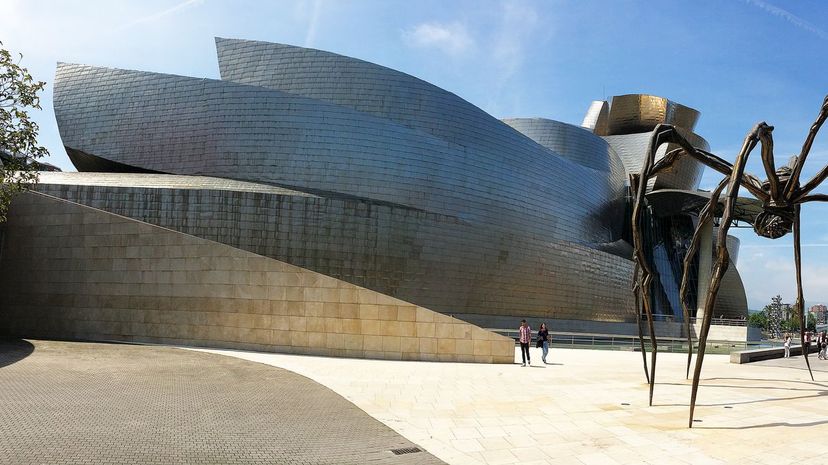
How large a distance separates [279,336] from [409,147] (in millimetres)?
16796

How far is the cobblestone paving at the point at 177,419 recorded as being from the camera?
5.16 m

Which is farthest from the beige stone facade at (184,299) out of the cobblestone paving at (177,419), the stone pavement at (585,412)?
the cobblestone paving at (177,419)

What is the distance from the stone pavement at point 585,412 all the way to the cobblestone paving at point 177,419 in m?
0.65

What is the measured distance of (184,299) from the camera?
16203mm

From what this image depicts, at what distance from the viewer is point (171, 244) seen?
645 inches

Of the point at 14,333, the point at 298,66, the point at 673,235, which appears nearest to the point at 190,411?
the point at 14,333

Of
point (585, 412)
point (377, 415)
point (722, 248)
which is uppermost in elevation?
point (722, 248)

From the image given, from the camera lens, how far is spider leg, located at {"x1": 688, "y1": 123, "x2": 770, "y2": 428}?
19.8 feet

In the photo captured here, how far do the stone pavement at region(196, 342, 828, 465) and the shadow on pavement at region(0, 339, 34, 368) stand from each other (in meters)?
5.10

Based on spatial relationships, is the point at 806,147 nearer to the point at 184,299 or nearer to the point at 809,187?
the point at 809,187

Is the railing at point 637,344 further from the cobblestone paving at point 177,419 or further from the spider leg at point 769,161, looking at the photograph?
the cobblestone paving at point 177,419

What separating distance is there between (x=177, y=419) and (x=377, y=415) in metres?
2.51

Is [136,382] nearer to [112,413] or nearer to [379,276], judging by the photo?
[112,413]

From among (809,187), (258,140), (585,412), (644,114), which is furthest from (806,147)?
(644,114)
